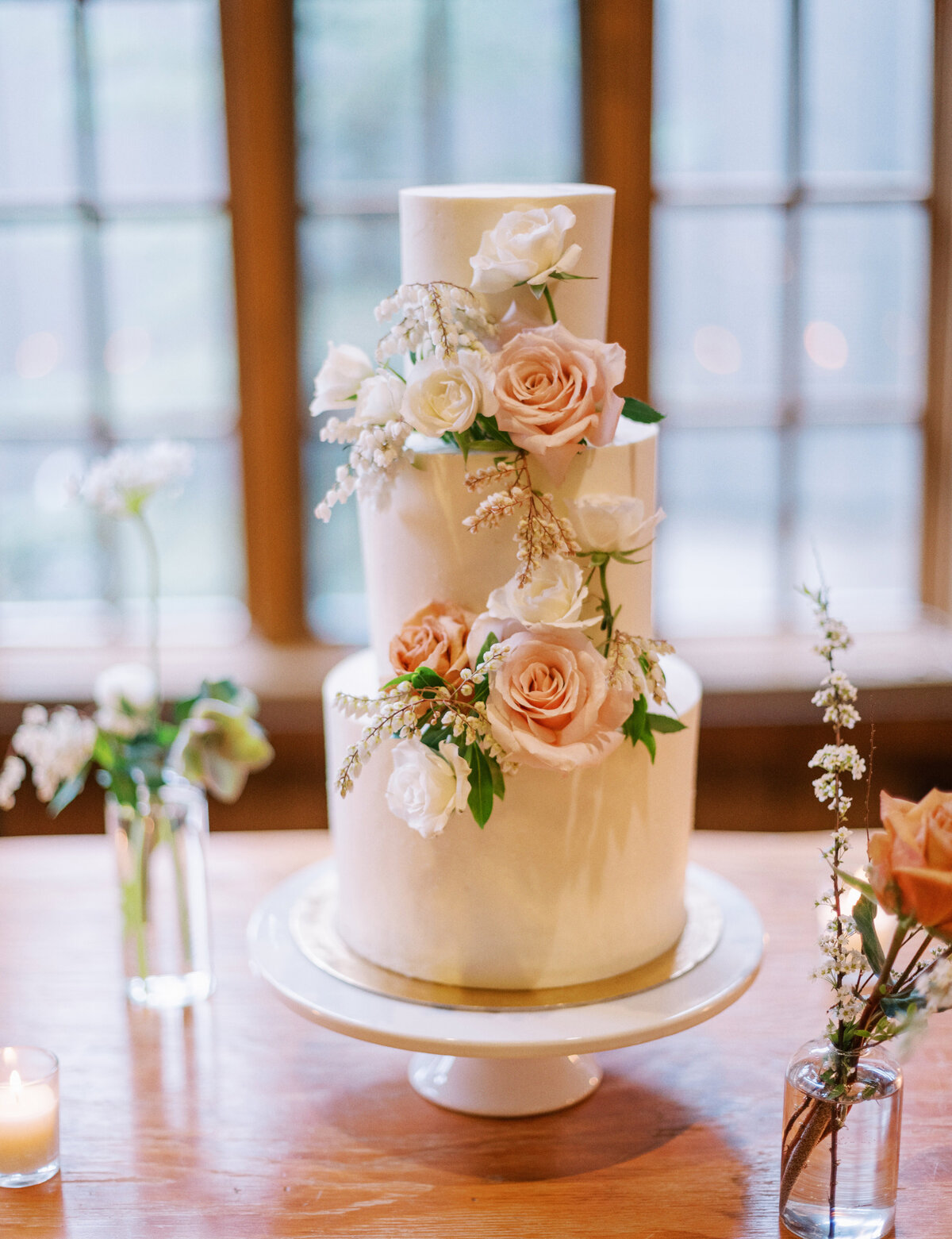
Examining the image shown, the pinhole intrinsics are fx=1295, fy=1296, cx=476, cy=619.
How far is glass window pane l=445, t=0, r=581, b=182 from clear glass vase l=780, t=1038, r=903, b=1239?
1.85m

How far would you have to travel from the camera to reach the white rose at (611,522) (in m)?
0.96

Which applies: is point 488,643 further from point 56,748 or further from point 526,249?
point 56,748

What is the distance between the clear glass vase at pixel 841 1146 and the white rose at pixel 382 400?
1.87ft

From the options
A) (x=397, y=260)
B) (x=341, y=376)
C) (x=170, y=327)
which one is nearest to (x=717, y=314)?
(x=397, y=260)

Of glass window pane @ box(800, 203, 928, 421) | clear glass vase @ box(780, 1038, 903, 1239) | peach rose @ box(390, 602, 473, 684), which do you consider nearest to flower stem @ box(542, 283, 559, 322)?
peach rose @ box(390, 602, 473, 684)

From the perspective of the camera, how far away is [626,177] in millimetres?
2338

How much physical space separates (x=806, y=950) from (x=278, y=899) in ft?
1.89

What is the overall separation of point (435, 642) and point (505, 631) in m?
0.06

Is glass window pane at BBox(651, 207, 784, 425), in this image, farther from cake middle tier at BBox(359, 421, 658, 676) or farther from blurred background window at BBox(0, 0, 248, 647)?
cake middle tier at BBox(359, 421, 658, 676)

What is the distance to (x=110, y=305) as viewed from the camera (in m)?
2.46

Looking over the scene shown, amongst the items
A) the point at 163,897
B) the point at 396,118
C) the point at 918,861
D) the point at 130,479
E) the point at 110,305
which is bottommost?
the point at 163,897

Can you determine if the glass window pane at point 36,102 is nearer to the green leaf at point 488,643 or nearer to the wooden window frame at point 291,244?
the wooden window frame at point 291,244

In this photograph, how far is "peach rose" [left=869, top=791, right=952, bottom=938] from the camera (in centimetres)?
80

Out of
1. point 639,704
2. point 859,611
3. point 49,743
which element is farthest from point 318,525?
point 639,704
